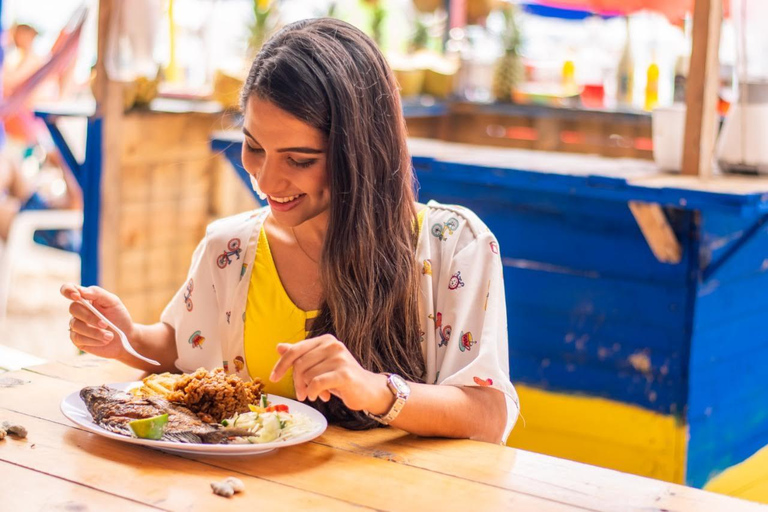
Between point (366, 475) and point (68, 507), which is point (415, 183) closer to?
point (366, 475)

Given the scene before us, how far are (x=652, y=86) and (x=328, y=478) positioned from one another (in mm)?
3862

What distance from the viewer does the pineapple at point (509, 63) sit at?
4992 millimetres

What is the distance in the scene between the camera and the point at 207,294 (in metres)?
1.74

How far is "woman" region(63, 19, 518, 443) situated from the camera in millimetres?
1486

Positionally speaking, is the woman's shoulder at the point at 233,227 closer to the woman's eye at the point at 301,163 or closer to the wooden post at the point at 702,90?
the woman's eye at the point at 301,163

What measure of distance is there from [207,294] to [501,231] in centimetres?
141

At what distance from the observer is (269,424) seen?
51.2 inches

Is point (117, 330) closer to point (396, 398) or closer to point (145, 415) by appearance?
point (145, 415)

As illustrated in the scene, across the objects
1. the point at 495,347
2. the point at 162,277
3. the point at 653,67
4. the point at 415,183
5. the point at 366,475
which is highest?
the point at 653,67

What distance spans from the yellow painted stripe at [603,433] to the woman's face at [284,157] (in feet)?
4.51

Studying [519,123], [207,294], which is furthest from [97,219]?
[519,123]

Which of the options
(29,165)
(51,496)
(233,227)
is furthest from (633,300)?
(29,165)

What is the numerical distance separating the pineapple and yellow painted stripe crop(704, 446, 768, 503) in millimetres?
2670

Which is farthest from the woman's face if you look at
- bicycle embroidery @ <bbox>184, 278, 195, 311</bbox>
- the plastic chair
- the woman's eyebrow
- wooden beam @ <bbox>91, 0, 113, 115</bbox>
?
the plastic chair
